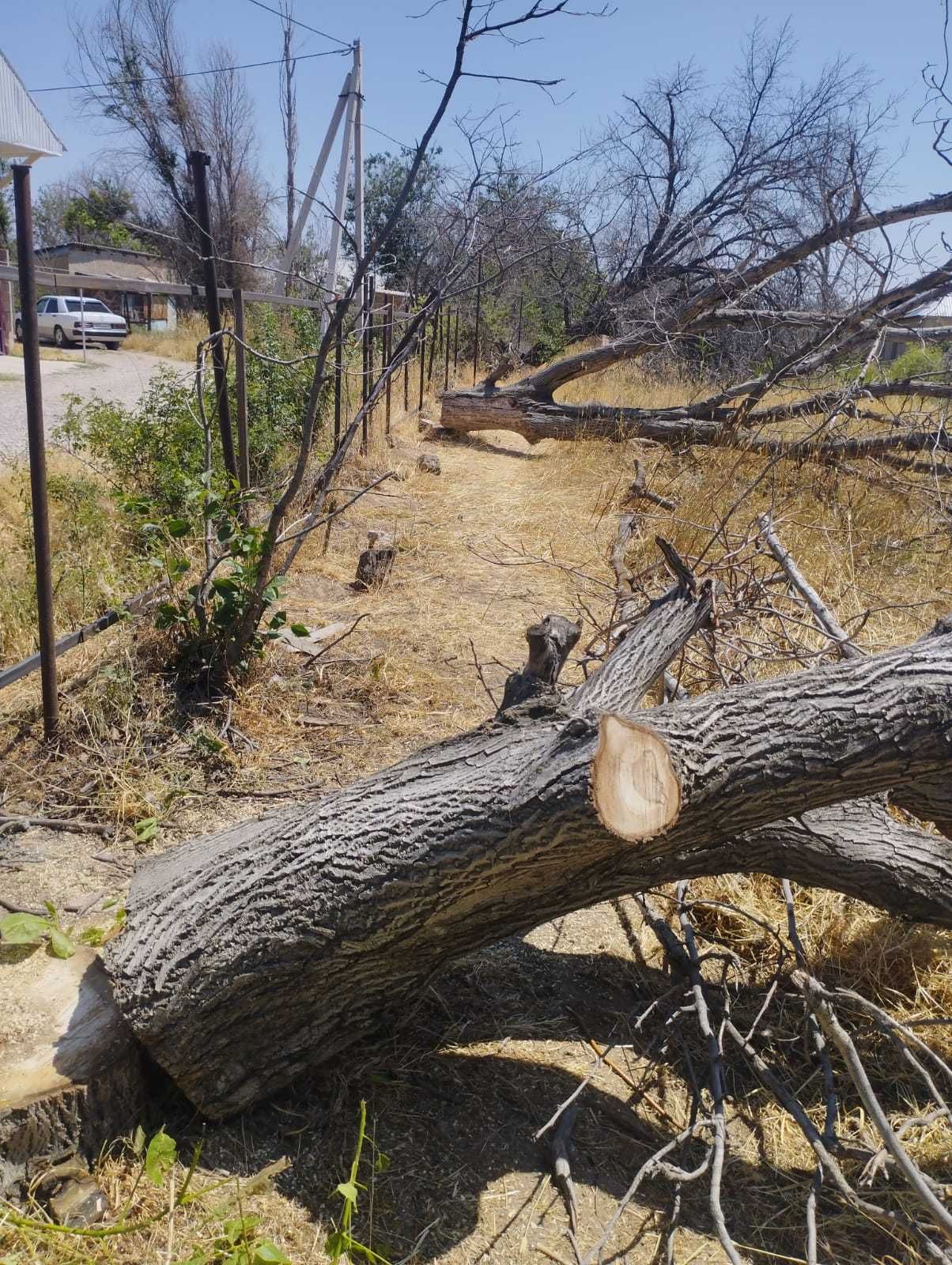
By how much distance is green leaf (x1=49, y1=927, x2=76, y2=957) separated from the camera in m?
2.23

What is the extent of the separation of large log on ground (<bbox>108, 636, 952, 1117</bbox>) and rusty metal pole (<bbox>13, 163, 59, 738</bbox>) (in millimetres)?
1476

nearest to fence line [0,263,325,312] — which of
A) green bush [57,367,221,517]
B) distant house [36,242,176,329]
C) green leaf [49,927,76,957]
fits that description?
green bush [57,367,221,517]

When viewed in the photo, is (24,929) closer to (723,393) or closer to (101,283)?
(101,283)

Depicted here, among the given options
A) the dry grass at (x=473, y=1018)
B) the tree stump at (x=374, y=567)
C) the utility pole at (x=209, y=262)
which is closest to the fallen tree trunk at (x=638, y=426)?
the dry grass at (x=473, y=1018)

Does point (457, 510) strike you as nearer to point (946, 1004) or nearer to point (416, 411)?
point (416, 411)

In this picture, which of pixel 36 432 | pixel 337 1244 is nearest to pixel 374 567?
pixel 36 432

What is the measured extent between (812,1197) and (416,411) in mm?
11781

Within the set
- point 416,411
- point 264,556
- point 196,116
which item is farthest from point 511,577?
point 196,116

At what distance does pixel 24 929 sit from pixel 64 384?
13.4 meters

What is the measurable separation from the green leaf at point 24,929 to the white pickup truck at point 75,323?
73.2ft

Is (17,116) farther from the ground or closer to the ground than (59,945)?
farther from the ground

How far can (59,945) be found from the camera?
2236 millimetres

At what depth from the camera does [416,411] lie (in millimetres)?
12750

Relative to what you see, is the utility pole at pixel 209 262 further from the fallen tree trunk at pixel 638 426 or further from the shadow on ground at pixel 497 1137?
the fallen tree trunk at pixel 638 426
